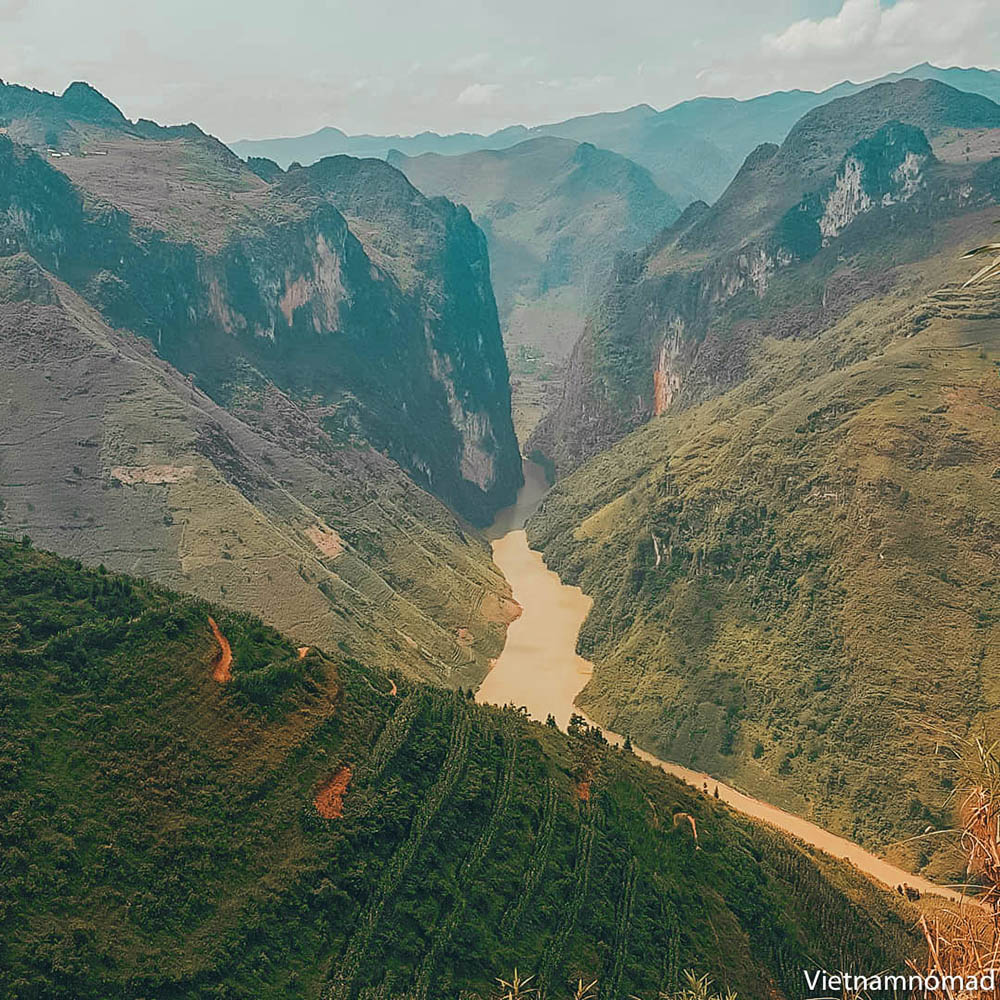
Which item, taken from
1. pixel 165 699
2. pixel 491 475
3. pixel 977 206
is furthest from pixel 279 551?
pixel 977 206

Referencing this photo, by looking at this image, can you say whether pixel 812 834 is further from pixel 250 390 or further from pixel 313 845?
pixel 250 390

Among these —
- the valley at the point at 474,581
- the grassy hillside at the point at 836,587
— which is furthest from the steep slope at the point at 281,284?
the grassy hillside at the point at 836,587

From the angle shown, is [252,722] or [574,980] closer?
[574,980]

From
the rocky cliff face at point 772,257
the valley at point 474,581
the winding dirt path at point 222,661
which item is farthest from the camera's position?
the rocky cliff face at point 772,257

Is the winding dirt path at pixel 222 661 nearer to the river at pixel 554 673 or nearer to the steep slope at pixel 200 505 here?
the steep slope at pixel 200 505

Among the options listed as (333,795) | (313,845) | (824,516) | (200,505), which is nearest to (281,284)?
(200,505)

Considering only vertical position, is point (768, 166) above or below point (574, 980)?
above

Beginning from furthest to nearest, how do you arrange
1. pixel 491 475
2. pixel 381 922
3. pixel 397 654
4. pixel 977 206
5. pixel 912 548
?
1. pixel 491 475
2. pixel 977 206
3. pixel 397 654
4. pixel 912 548
5. pixel 381 922

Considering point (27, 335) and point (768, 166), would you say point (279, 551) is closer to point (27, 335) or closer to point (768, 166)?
point (27, 335)
